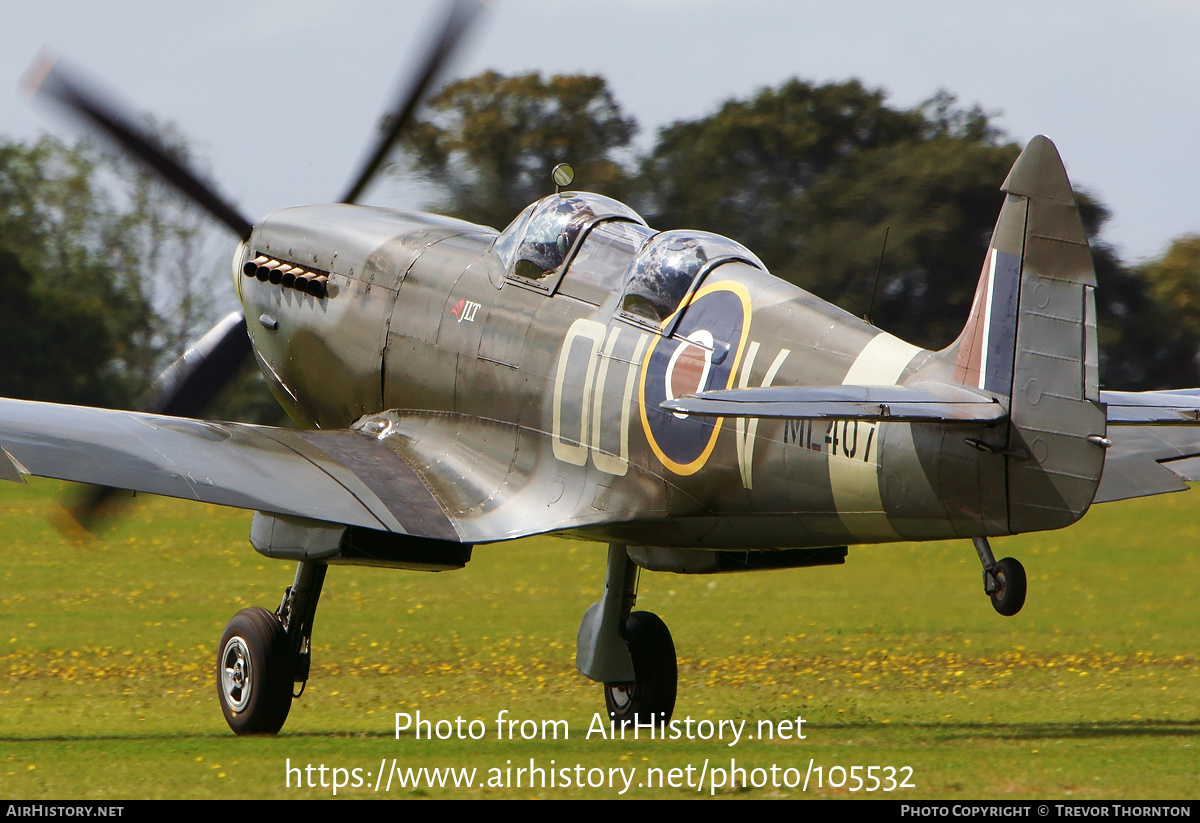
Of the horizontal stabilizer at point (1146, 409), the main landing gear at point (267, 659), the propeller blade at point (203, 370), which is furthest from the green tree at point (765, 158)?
the horizontal stabilizer at point (1146, 409)

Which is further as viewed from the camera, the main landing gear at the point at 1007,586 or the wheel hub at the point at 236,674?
the wheel hub at the point at 236,674

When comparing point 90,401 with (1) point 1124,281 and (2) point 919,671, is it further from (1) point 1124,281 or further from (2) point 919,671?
(2) point 919,671

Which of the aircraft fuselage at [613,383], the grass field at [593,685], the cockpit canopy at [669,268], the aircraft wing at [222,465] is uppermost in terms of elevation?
the cockpit canopy at [669,268]

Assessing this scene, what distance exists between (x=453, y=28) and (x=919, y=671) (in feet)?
23.2

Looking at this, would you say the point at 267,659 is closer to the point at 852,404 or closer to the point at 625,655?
the point at 625,655

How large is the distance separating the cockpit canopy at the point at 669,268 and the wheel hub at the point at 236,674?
3375 mm

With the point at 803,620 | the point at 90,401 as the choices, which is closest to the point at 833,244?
the point at 90,401

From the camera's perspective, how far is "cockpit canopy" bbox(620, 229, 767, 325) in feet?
30.6

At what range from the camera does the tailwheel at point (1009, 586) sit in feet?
24.8

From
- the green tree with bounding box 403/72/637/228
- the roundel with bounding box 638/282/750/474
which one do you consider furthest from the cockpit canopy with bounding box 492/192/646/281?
the green tree with bounding box 403/72/637/228

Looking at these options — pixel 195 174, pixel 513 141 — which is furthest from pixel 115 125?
pixel 513 141

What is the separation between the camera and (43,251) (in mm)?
49875

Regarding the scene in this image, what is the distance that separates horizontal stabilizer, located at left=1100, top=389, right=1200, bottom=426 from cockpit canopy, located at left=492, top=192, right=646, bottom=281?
129 inches

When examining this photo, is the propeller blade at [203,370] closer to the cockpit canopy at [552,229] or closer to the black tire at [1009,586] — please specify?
the cockpit canopy at [552,229]
